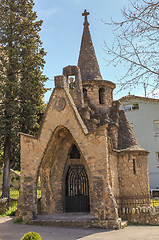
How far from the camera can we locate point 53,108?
13398mm

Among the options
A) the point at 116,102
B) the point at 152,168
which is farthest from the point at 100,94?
the point at 152,168

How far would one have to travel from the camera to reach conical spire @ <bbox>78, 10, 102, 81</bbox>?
58.6ft

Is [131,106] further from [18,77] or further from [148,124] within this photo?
[18,77]

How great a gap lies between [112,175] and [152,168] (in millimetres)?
13548

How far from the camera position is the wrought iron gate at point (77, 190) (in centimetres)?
1405

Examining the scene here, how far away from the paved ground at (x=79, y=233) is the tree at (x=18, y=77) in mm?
6569

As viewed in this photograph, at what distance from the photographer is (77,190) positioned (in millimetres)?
14266

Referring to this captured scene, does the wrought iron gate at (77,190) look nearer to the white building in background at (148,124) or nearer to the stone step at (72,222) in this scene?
the stone step at (72,222)

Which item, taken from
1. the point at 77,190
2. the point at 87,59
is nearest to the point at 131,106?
the point at 87,59

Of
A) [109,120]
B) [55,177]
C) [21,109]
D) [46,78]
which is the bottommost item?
[55,177]

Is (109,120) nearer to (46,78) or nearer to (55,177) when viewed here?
(55,177)

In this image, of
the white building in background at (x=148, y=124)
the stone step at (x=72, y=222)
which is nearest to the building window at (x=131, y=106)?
the white building in background at (x=148, y=124)

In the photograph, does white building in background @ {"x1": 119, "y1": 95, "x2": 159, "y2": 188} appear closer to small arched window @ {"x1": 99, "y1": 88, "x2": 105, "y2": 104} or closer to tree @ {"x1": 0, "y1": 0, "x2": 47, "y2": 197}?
small arched window @ {"x1": 99, "y1": 88, "x2": 105, "y2": 104}

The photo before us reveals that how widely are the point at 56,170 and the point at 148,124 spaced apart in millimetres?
15492
